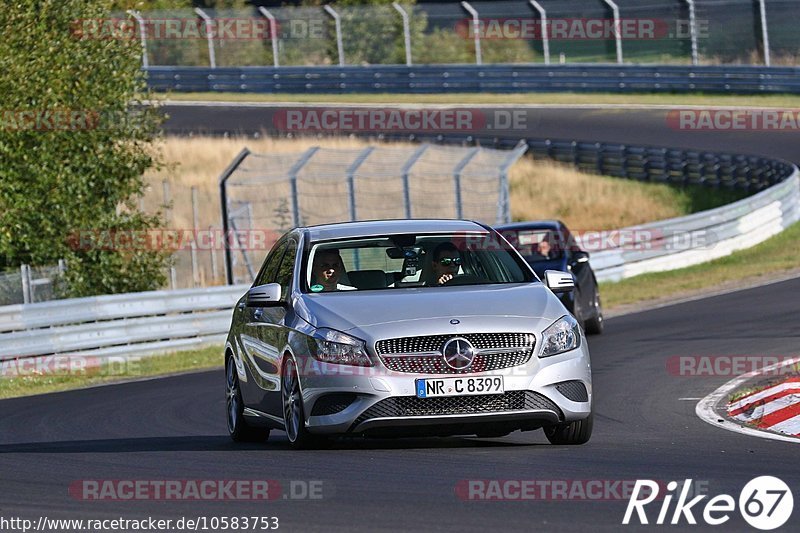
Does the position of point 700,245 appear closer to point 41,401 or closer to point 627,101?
point 41,401

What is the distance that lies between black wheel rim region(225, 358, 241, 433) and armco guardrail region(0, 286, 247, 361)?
341 inches

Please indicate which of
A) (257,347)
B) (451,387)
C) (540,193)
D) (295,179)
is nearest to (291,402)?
(257,347)

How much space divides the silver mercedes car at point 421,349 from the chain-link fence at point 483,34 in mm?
34141

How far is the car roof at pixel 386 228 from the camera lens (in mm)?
10570

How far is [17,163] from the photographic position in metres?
24.0

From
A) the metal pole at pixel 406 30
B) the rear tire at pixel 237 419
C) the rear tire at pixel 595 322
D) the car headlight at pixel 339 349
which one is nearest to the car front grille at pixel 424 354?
the car headlight at pixel 339 349

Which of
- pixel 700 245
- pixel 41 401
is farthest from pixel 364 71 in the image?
pixel 41 401

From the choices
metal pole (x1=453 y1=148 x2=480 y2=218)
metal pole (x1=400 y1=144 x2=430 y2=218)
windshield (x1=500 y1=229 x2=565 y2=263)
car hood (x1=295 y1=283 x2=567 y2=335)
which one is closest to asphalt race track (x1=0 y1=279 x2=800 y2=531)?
car hood (x1=295 y1=283 x2=567 y2=335)

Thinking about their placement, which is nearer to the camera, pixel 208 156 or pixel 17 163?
pixel 17 163

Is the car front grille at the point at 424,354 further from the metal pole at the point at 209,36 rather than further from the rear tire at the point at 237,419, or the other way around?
the metal pole at the point at 209,36

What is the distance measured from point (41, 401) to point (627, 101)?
31732 millimetres

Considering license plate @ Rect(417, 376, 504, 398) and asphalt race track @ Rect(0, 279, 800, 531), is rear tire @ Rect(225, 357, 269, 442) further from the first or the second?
license plate @ Rect(417, 376, 504, 398)

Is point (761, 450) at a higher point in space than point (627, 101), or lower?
higher

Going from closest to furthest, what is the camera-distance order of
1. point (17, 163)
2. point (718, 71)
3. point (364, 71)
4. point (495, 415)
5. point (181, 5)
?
point (495, 415) < point (17, 163) < point (718, 71) < point (364, 71) < point (181, 5)
